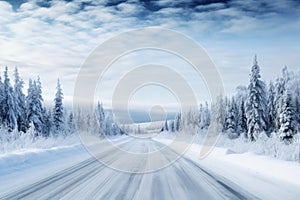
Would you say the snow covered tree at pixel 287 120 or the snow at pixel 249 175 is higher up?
the snow covered tree at pixel 287 120

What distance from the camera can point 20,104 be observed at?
4959 cm

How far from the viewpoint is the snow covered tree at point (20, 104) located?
47344 mm

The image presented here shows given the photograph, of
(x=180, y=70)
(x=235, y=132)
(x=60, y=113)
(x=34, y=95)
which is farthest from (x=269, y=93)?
(x=180, y=70)

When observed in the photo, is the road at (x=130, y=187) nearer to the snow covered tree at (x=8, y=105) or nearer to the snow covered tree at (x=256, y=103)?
the snow covered tree at (x=256, y=103)

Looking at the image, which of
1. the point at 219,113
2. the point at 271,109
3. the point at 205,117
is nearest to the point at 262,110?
the point at 219,113

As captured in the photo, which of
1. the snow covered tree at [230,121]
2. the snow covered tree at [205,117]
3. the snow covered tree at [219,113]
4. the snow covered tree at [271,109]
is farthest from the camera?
the snow covered tree at [205,117]

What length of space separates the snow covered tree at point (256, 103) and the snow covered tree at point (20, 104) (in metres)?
33.8

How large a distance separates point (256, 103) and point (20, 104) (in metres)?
35.9

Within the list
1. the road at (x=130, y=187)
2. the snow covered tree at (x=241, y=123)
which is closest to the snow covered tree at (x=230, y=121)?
the snow covered tree at (x=241, y=123)

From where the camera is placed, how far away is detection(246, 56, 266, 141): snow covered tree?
1617 inches

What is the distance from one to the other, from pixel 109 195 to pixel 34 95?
45.6 m

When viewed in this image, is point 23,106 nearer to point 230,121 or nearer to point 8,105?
point 8,105

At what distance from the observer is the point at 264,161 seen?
1216 cm

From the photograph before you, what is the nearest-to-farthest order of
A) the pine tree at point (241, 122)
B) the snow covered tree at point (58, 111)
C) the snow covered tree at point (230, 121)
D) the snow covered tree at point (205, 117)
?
1. the snow covered tree at point (58, 111)
2. the snow covered tree at point (230, 121)
3. the pine tree at point (241, 122)
4. the snow covered tree at point (205, 117)
